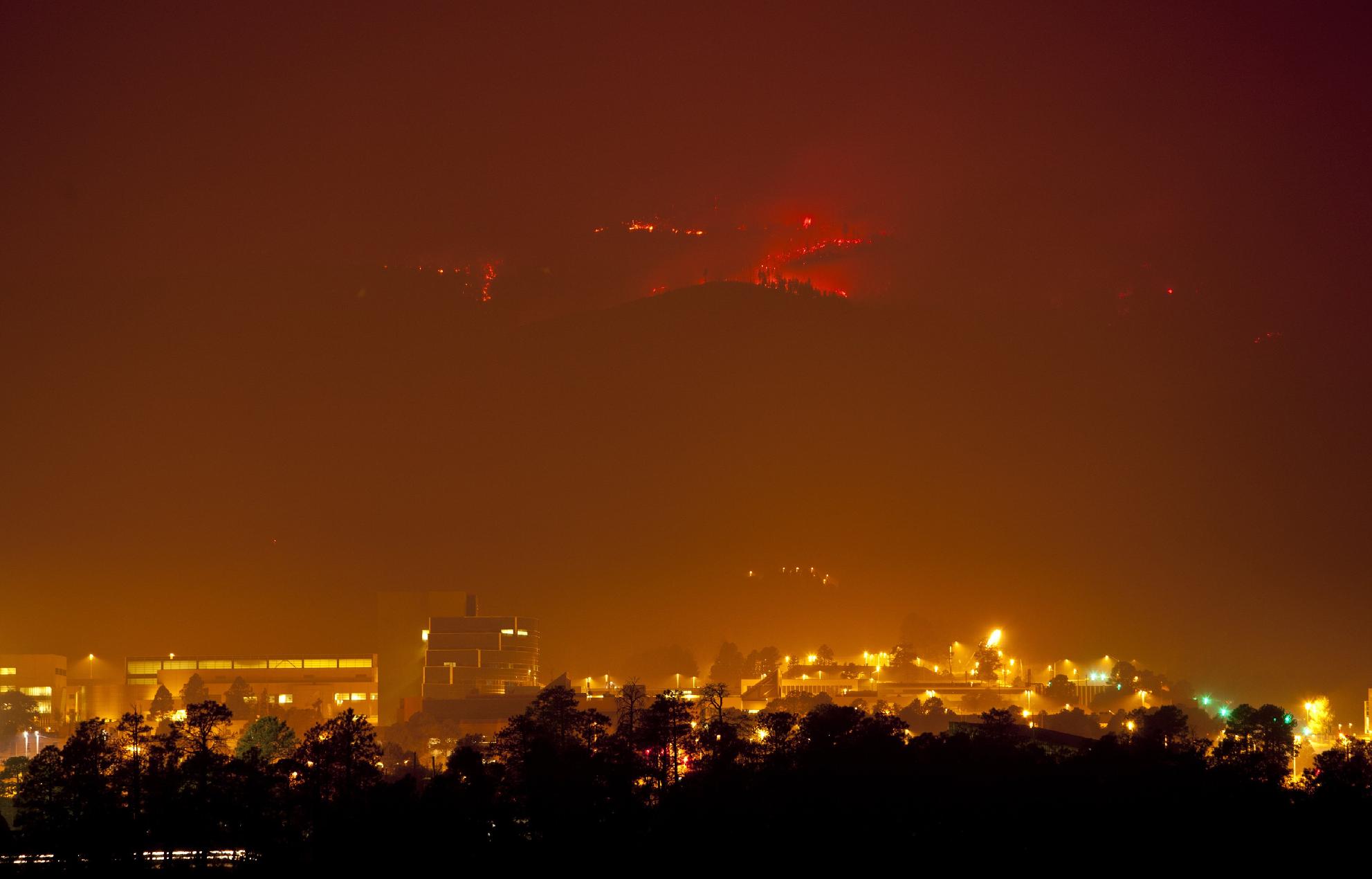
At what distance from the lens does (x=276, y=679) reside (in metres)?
162

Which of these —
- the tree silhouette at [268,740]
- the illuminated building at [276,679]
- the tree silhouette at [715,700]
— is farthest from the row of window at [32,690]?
the tree silhouette at [715,700]

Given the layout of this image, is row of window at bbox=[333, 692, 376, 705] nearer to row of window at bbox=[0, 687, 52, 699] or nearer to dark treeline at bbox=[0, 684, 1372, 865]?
row of window at bbox=[0, 687, 52, 699]

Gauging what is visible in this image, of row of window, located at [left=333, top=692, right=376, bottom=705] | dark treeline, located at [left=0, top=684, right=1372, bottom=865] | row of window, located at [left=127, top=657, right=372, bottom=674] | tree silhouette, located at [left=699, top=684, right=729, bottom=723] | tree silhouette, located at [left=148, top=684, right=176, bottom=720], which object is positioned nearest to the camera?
dark treeline, located at [left=0, top=684, right=1372, bottom=865]

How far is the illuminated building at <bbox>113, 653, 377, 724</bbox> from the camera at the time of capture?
15850 cm

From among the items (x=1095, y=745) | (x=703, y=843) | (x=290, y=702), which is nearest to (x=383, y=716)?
(x=290, y=702)

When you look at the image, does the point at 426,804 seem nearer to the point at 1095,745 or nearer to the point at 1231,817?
the point at 1231,817

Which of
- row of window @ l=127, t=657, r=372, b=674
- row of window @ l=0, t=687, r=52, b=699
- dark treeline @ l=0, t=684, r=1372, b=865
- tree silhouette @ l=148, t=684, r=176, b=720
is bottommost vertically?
dark treeline @ l=0, t=684, r=1372, b=865

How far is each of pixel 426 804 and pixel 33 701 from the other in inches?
4572

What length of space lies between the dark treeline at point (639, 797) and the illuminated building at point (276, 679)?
94.8m

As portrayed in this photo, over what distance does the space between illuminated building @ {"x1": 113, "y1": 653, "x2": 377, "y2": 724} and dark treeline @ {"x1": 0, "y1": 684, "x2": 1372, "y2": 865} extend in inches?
3733

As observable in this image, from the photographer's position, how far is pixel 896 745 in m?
62.5

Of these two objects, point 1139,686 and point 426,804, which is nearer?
point 426,804

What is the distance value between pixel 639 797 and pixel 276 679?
11437 centimetres

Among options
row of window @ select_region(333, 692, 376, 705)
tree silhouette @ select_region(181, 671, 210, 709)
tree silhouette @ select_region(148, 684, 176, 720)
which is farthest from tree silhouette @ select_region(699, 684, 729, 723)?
tree silhouette @ select_region(181, 671, 210, 709)
